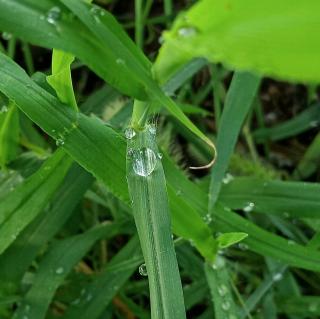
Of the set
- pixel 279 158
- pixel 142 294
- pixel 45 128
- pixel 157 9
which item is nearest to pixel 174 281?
pixel 45 128

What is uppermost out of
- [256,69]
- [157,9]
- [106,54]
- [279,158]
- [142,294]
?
[157,9]

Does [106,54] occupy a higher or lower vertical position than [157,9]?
lower

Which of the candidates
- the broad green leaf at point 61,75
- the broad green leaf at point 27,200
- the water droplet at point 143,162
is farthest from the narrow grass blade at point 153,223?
the broad green leaf at point 27,200

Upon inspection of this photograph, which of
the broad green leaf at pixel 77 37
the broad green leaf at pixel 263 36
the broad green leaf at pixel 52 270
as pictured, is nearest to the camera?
the broad green leaf at pixel 263 36

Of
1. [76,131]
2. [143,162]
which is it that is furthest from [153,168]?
[76,131]

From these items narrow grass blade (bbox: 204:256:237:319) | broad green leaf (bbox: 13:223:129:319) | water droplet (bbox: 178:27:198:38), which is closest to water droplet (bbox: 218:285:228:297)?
narrow grass blade (bbox: 204:256:237:319)

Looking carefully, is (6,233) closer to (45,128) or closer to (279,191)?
(45,128)

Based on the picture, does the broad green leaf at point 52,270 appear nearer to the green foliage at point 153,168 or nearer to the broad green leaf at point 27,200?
the green foliage at point 153,168
